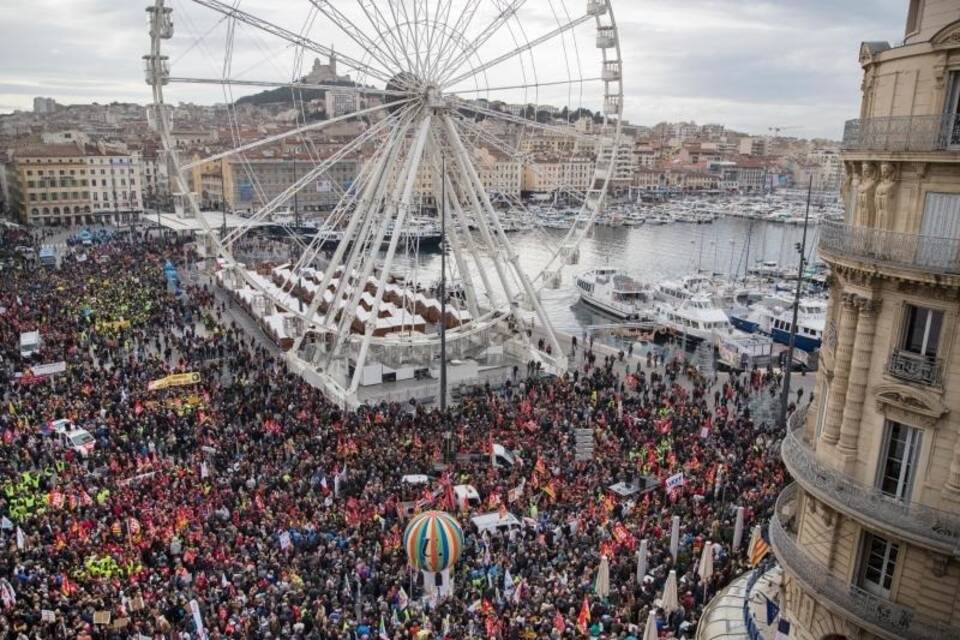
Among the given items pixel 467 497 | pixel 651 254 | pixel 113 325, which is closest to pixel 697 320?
pixel 467 497

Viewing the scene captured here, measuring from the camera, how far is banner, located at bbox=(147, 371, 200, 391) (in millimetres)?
31953

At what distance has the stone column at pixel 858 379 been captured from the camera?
12992 mm

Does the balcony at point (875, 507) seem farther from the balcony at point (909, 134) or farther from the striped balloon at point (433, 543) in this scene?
the striped balloon at point (433, 543)

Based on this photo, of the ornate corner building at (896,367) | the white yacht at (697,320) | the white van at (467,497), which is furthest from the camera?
the white yacht at (697,320)

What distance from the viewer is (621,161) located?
188750mm

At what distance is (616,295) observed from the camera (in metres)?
65.6

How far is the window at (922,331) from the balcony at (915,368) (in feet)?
0.39

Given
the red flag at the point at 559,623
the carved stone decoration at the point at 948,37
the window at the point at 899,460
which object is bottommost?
the red flag at the point at 559,623

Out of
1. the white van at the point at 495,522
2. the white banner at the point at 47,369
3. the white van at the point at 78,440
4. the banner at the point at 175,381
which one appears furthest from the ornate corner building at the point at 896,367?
the white banner at the point at 47,369

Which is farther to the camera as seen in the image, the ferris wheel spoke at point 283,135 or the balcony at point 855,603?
the ferris wheel spoke at point 283,135

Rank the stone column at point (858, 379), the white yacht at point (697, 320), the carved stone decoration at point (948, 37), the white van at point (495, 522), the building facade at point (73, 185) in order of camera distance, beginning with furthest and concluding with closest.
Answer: the building facade at point (73, 185)
the white yacht at point (697, 320)
the white van at point (495, 522)
the stone column at point (858, 379)
the carved stone decoration at point (948, 37)

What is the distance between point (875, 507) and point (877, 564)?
137cm

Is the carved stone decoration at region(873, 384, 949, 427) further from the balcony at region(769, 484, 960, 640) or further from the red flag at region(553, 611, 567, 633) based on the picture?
the red flag at region(553, 611, 567, 633)

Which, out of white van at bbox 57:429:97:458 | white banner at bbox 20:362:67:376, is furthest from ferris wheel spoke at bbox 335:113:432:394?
white banner at bbox 20:362:67:376
